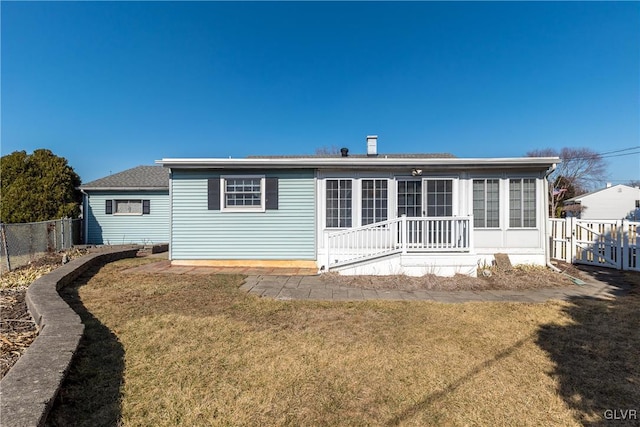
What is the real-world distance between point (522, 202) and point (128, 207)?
15.1 meters

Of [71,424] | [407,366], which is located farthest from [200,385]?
[407,366]

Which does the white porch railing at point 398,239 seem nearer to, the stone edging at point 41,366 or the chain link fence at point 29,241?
the stone edging at point 41,366

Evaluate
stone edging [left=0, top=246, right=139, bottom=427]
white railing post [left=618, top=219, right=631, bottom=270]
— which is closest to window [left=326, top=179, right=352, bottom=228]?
stone edging [left=0, top=246, right=139, bottom=427]

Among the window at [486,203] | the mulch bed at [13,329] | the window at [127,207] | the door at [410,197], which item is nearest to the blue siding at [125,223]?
the window at [127,207]

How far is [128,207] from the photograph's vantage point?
1279cm

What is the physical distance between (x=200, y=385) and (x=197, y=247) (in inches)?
238

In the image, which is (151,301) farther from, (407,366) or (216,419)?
(407,366)

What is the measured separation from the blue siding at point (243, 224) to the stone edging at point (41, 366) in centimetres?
379

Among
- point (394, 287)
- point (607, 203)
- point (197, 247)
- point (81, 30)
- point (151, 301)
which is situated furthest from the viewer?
point (607, 203)

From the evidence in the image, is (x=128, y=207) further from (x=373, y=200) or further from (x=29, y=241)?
(x=373, y=200)

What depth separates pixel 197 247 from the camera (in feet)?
26.0

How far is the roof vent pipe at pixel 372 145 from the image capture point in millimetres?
11961

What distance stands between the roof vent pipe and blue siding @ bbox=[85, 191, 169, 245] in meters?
9.11

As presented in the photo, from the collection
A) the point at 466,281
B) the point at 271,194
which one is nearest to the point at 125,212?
the point at 271,194
